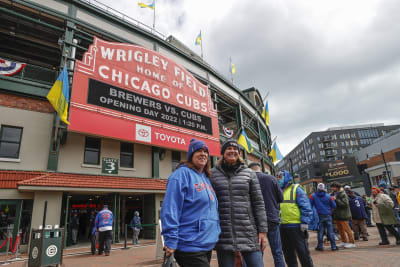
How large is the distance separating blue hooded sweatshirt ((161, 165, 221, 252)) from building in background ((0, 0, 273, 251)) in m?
9.59

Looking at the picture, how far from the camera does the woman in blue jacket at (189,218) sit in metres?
2.18

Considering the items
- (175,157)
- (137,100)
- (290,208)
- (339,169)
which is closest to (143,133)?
(137,100)

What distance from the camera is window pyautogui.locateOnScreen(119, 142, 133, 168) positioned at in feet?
44.9

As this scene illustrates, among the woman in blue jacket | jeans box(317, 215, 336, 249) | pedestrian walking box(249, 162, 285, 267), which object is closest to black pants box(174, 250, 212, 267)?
the woman in blue jacket

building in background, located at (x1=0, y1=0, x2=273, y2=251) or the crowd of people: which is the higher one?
building in background, located at (x1=0, y1=0, x2=273, y2=251)

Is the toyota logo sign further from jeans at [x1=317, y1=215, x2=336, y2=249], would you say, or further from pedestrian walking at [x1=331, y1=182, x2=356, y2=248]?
pedestrian walking at [x1=331, y1=182, x2=356, y2=248]

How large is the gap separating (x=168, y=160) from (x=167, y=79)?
17.9 ft

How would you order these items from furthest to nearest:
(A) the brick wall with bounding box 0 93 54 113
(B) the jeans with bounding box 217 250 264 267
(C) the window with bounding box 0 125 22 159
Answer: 1. (A) the brick wall with bounding box 0 93 54 113
2. (C) the window with bounding box 0 125 22 159
3. (B) the jeans with bounding box 217 250 264 267

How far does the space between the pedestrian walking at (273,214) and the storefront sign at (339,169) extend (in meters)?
47.1

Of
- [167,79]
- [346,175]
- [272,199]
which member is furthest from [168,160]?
[346,175]

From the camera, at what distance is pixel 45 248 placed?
246 inches

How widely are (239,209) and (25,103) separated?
12.2 m

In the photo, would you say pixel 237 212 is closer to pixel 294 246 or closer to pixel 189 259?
pixel 189 259

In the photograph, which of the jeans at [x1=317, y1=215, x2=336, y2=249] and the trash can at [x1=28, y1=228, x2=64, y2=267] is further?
the jeans at [x1=317, y1=215, x2=336, y2=249]
